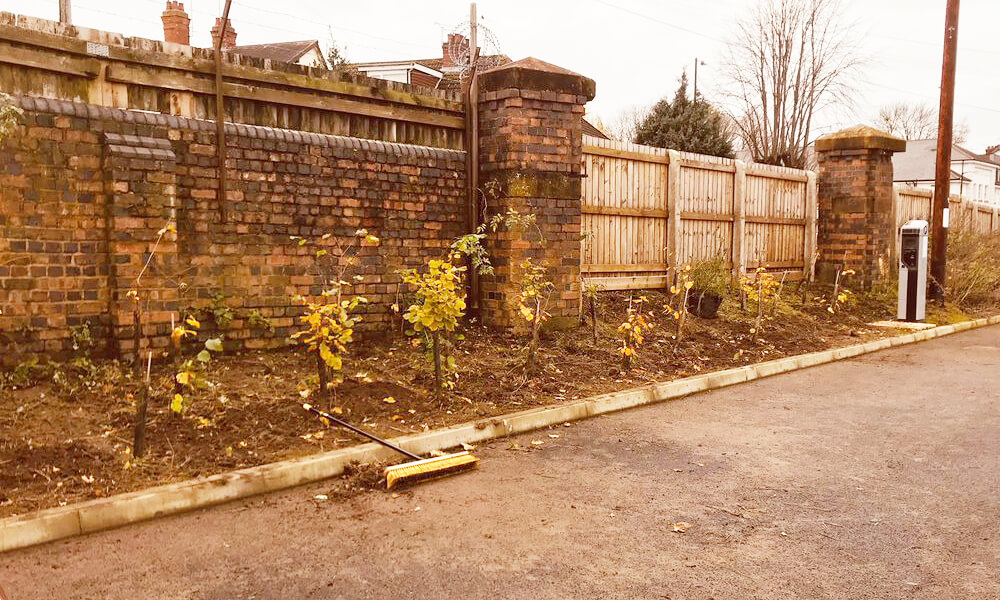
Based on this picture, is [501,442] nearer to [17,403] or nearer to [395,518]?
[395,518]

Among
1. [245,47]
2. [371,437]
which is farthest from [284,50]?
[371,437]

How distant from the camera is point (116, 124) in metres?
6.26

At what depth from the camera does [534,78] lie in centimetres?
872

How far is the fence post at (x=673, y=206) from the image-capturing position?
1138cm

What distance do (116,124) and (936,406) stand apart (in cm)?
757

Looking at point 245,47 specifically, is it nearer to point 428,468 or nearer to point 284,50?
point 284,50

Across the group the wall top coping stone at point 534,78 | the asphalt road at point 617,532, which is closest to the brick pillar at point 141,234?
the asphalt road at point 617,532

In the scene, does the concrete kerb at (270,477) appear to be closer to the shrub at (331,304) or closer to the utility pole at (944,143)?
the shrub at (331,304)

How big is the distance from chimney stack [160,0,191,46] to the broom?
81.4ft

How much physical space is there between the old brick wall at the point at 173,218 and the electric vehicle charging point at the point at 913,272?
9.02 meters

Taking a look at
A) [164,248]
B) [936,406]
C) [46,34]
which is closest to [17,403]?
[164,248]

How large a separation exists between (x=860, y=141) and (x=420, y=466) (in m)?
12.5

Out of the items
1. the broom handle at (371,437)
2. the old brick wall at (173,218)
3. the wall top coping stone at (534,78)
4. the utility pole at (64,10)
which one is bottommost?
the broom handle at (371,437)

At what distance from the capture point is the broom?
4.77m
